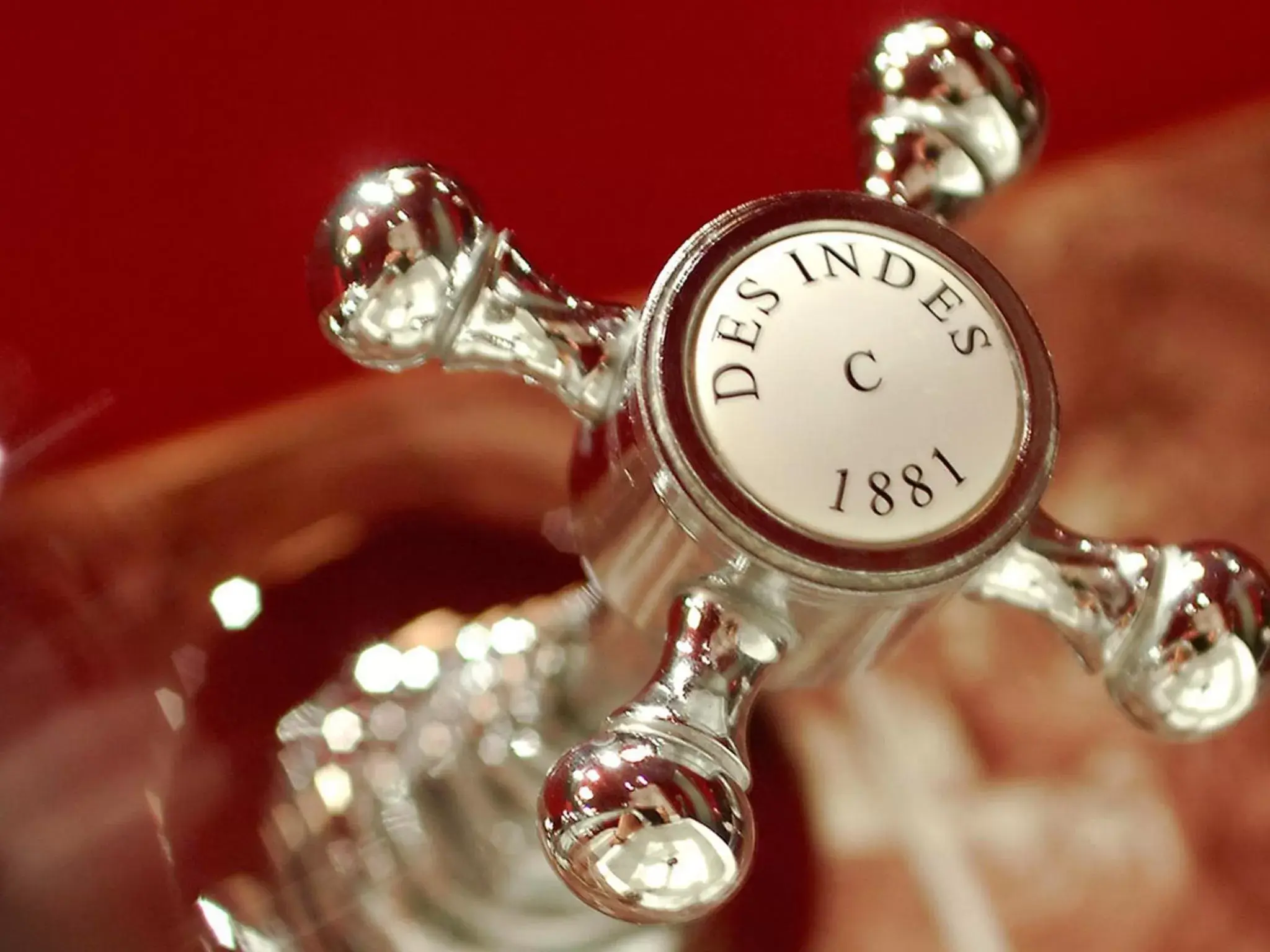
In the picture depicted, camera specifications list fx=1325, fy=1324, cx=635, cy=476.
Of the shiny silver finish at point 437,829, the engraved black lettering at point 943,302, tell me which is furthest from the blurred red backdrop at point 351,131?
the engraved black lettering at point 943,302

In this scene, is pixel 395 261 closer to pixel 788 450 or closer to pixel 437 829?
pixel 788 450

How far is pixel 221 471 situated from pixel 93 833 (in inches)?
5.6

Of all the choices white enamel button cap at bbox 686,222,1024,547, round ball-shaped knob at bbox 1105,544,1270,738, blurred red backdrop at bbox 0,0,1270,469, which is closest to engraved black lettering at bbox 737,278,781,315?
white enamel button cap at bbox 686,222,1024,547

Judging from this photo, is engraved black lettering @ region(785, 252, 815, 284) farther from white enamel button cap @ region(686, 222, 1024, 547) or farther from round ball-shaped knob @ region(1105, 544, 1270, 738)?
round ball-shaped knob @ region(1105, 544, 1270, 738)

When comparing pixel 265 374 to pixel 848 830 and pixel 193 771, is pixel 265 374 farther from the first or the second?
pixel 848 830

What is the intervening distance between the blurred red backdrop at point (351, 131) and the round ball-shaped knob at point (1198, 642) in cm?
27

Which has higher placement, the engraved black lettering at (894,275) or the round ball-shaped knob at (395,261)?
the engraved black lettering at (894,275)

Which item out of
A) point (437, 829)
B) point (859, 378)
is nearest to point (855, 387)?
point (859, 378)

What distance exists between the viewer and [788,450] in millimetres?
242

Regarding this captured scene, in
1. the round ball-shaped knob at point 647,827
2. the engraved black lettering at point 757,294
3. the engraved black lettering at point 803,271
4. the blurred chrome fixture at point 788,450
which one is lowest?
the round ball-shaped knob at point 647,827

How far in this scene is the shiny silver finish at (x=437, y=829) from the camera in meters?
0.40

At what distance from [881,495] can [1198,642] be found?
10 centimetres

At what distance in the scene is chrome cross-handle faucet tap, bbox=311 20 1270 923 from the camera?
0.79ft

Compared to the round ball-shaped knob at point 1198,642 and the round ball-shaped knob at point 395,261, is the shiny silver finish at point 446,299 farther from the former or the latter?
the round ball-shaped knob at point 1198,642
